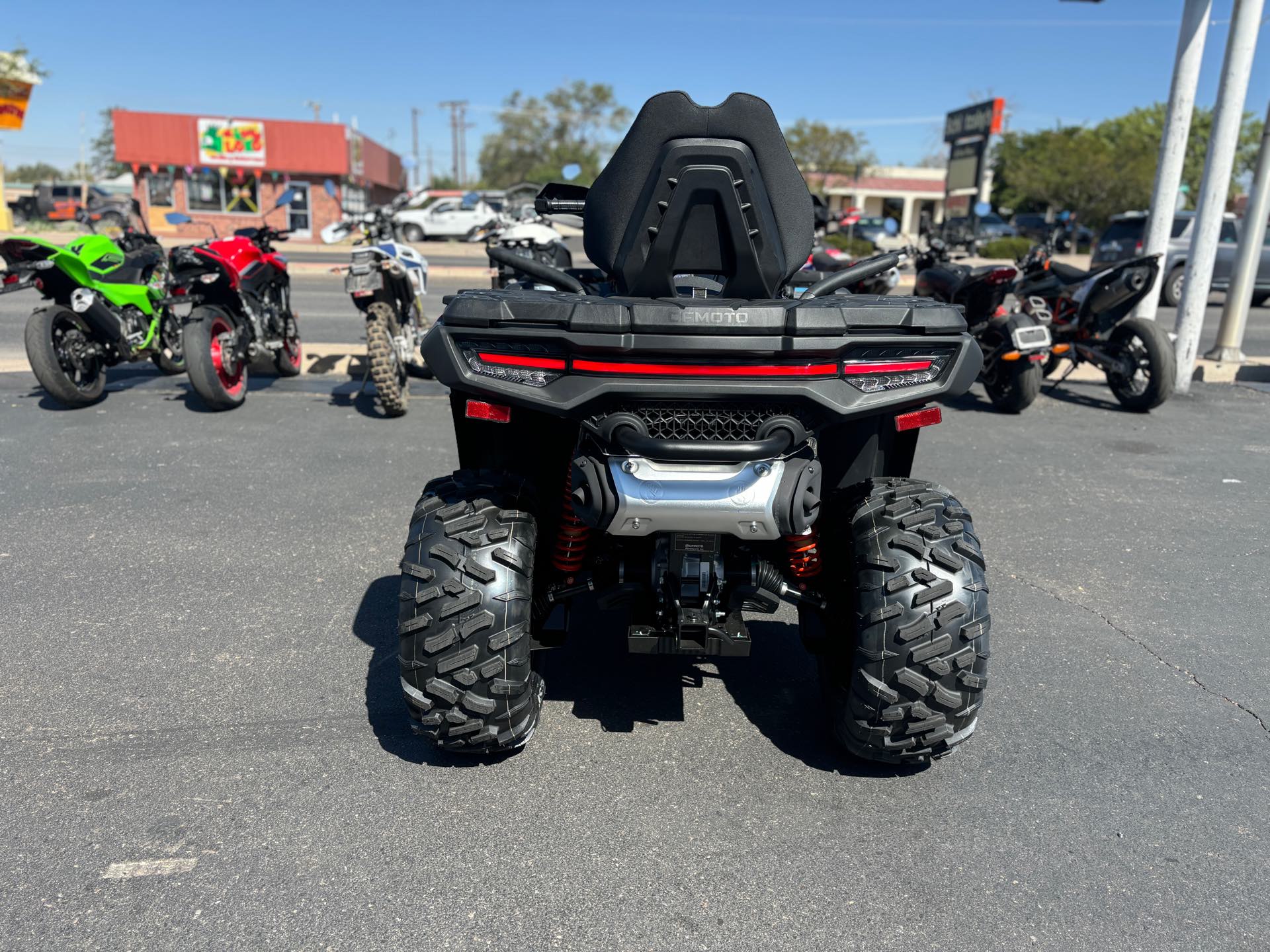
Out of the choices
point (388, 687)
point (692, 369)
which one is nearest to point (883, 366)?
point (692, 369)

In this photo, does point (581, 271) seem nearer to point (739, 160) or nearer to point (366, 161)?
point (739, 160)

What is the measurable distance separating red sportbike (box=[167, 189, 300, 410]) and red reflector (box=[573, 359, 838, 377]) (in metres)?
5.26

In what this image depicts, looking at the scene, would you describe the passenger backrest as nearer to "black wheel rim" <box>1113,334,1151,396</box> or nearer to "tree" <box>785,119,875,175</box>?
"black wheel rim" <box>1113,334,1151,396</box>

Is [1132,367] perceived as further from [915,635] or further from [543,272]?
[915,635]

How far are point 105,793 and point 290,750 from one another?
49cm

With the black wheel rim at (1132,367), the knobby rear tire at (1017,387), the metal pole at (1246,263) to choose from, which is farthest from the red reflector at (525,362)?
the metal pole at (1246,263)

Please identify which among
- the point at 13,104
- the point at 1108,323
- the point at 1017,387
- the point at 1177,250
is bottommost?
the point at 1017,387

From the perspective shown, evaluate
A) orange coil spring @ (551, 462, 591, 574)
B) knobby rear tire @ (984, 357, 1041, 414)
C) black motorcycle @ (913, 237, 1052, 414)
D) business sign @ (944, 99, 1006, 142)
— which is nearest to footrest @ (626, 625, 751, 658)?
orange coil spring @ (551, 462, 591, 574)

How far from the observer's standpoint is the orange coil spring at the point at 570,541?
2.81m

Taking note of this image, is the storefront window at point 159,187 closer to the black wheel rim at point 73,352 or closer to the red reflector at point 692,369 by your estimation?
the black wheel rim at point 73,352

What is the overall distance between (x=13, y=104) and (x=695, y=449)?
1664 inches

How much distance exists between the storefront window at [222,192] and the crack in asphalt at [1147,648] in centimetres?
4295

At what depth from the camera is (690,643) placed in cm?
263

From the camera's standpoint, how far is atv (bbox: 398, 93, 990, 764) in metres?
2.30
